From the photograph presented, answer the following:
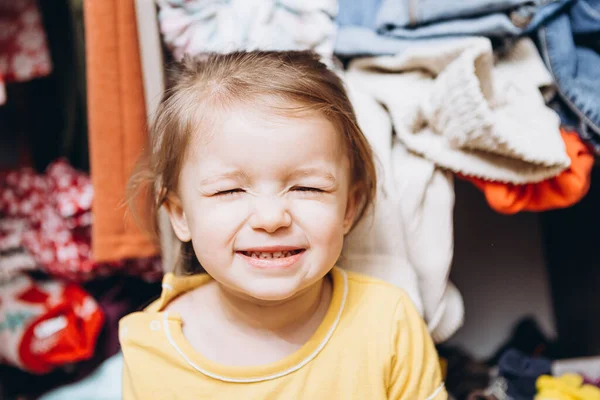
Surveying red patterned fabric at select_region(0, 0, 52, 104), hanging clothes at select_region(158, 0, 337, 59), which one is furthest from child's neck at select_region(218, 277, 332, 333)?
red patterned fabric at select_region(0, 0, 52, 104)

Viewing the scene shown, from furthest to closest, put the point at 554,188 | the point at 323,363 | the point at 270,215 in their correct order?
the point at 554,188
the point at 323,363
the point at 270,215

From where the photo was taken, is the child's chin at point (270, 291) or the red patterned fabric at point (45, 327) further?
the red patterned fabric at point (45, 327)

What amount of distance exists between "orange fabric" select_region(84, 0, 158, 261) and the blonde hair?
132 mm

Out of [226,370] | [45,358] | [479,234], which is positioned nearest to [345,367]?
[226,370]

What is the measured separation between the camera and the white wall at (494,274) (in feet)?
4.59

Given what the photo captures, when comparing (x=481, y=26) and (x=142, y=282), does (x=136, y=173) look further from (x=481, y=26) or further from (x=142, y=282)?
(x=481, y=26)

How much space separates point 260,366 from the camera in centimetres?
70

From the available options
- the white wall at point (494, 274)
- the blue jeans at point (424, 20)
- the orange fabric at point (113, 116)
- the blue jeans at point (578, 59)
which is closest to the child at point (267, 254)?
the orange fabric at point (113, 116)

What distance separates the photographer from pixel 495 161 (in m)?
0.81

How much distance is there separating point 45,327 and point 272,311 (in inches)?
22.6

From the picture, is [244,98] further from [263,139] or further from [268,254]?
[268,254]

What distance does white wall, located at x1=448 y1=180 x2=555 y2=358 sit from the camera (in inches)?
55.1

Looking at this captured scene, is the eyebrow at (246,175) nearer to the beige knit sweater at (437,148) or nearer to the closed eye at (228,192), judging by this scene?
the closed eye at (228,192)

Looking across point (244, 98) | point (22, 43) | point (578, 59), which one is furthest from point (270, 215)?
point (22, 43)
